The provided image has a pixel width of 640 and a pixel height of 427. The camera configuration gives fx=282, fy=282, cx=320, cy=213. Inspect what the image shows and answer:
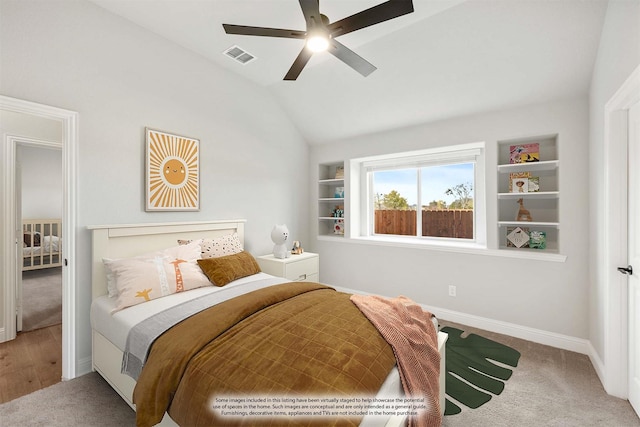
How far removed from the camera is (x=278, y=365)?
3.79 ft

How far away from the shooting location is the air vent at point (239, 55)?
9.07ft

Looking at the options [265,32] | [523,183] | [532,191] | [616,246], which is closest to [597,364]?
[616,246]

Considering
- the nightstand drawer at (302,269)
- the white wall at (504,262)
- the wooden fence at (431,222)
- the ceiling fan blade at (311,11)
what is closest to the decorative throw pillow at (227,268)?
the nightstand drawer at (302,269)

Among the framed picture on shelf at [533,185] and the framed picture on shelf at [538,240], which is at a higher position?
the framed picture on shelf at [533,185]

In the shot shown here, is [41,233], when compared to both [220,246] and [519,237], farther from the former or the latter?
[519,237]

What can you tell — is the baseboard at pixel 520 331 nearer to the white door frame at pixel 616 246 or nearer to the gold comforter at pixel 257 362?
the white door frame at pixel 616 246

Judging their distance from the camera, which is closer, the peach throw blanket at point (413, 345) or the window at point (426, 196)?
the peach throw blanket at point (413, 345)

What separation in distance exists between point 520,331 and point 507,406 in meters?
1.20

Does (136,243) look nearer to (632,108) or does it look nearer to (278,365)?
(278,365)

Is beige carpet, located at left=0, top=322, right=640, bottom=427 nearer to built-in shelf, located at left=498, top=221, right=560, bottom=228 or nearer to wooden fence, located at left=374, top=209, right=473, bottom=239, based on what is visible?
built-in shelf, located at left=498, top=221, right=560, bottom=228

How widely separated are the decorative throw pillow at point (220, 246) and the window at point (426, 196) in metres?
1.97

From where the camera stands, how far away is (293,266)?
3281 mm

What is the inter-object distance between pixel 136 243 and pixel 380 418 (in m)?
2.29

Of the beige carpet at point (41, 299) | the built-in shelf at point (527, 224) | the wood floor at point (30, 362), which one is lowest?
the wood floor at point (30, 362)
